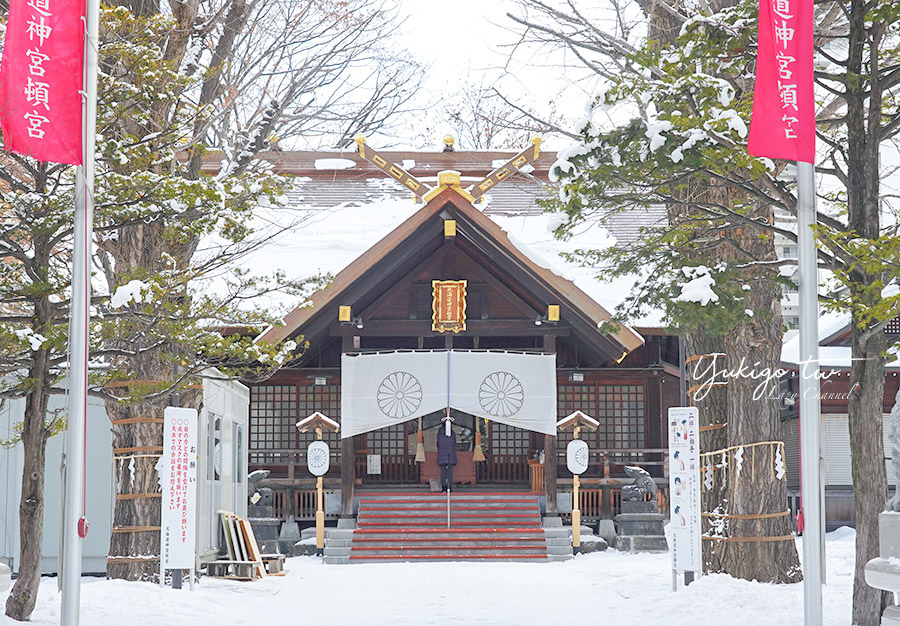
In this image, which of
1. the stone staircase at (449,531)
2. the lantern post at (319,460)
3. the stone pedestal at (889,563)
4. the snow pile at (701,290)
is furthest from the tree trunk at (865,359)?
the lantern post at (319,460)

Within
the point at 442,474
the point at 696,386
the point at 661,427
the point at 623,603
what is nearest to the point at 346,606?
the point at 623,603

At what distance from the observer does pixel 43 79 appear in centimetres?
750

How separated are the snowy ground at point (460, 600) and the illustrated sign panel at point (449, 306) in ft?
18.1

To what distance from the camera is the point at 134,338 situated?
10047mm

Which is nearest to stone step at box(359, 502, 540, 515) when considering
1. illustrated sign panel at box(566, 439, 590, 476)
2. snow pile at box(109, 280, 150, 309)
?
illustrated sign panel at box(566, 439, 590, 476)

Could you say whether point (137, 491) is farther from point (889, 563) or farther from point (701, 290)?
point (889, 563)

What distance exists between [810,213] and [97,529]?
11.4m

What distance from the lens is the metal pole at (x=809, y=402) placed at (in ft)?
24.3

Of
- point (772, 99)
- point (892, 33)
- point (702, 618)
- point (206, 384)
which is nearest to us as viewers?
point (772, 99)

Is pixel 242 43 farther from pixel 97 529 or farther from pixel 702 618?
pixel 702 618

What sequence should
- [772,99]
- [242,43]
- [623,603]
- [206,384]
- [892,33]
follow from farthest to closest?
[206,384]
[242,43]
[623,603]
[892,33]
[772,99]

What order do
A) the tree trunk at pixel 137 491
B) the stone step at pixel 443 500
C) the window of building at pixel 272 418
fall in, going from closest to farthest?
the tree trunk at pixel 137 491
the stone step at pixel 443 500
the window of building at pixel 272 418

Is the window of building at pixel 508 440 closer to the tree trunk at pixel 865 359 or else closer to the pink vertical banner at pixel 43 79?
the tree trunk at pixel 865 359

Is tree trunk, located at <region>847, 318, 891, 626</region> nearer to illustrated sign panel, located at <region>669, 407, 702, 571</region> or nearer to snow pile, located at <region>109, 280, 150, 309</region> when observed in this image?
illustrated sign panel, located at <region>669, 407, 702, 571</region>
